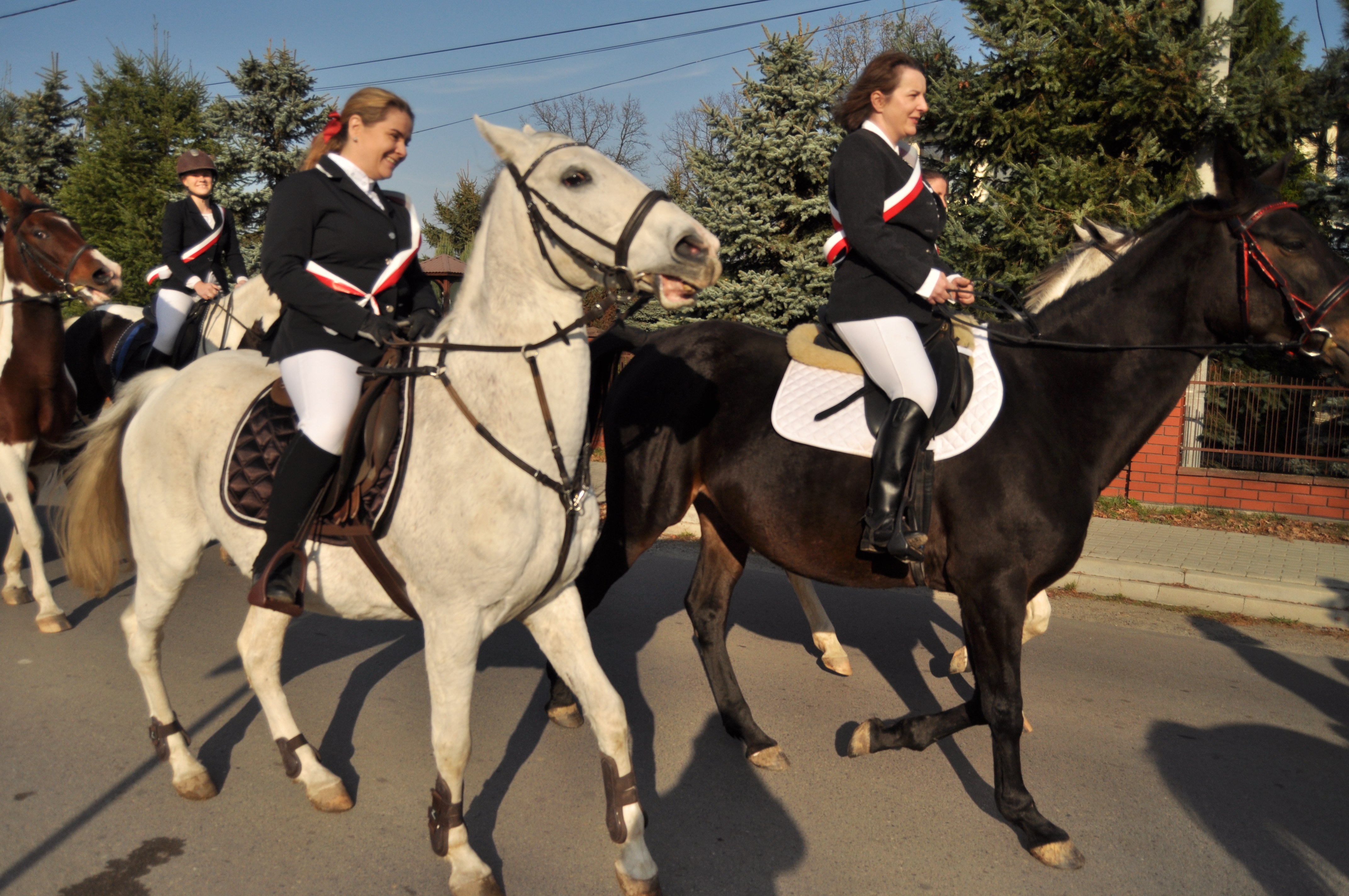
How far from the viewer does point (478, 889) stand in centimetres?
301

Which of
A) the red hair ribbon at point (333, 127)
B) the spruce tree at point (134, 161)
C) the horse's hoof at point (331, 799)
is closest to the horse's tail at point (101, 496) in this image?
the red hair ribbon at point (333, 127)

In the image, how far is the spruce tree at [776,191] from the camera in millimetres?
12766

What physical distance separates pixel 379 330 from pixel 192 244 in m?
5.90

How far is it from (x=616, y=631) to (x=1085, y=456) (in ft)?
10.7

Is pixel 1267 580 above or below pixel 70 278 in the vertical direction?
below

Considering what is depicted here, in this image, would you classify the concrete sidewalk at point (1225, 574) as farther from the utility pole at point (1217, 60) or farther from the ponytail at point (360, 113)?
the ponytail at point (360, 113)

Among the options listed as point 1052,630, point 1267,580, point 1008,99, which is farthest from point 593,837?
point 1008,99

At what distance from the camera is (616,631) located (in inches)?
234

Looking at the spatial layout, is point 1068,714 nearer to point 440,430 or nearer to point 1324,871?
point 1324,871

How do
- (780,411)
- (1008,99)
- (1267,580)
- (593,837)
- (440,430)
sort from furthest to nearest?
(1008,99), (1267,580), (780,411), (593,837), (440,430)

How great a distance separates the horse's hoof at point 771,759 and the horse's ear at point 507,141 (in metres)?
2.78

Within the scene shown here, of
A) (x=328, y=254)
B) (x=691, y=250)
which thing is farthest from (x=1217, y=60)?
(x=328, y=254)

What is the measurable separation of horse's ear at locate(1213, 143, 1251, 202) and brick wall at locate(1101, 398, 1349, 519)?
6.19 m

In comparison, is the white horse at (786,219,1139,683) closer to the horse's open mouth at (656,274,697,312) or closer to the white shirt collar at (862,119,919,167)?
the white shirt collar at (862,119,919,167)
